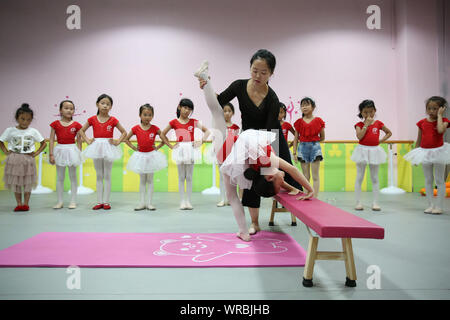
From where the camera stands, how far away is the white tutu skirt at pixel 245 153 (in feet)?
6.36

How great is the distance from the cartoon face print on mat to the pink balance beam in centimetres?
52

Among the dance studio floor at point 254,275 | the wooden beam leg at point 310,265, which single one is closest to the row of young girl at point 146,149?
the dance studio floor at point 254,275

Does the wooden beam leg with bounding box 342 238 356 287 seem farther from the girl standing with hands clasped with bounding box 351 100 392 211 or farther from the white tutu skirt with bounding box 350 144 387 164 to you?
the white tutu skirt with bounding box 350 144 387 164

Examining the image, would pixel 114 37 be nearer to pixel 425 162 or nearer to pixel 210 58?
pixel 210 58

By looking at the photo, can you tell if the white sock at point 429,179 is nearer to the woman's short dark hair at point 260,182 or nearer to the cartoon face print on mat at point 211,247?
the cartoon face print on mat at point 211,247

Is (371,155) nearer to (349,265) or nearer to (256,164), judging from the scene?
(256,164)

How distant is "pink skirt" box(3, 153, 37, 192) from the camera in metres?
3.63

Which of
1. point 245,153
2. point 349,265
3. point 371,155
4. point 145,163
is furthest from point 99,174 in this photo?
point 371,155

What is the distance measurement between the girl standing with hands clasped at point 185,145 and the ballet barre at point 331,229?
2150 millimetres

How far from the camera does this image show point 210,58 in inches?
251

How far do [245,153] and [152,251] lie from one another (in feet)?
2.94

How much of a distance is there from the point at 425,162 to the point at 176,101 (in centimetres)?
442

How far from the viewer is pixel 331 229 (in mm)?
1304
